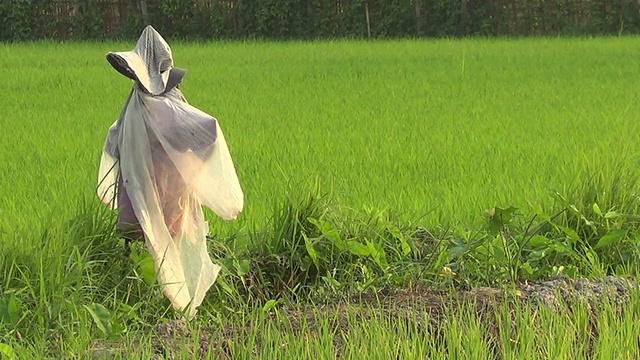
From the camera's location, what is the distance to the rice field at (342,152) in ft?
9.76

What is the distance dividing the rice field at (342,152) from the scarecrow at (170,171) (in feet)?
0.52

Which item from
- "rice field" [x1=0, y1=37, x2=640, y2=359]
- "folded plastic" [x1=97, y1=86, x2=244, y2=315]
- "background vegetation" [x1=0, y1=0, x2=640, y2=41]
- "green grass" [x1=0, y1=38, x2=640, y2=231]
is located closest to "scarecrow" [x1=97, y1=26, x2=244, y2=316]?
"folded plastic" [x1=97, y1=86, x2=244, y2=315]

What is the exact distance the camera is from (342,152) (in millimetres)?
5949

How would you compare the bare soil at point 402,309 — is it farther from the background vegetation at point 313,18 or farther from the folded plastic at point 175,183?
the background vegetation at point 313,18

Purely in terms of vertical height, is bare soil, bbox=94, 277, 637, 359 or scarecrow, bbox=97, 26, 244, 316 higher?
scarecrow, bbox=97, 26, 244, 316

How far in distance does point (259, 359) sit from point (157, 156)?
30.7 inches

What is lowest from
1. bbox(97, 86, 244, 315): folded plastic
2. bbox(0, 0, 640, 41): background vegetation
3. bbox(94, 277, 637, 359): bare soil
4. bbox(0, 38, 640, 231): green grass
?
bbox(0, 0, 640, 41): background vegetation

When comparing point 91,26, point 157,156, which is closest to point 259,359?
point 157,156

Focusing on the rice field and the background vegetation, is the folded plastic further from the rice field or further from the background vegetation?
the background vegetation

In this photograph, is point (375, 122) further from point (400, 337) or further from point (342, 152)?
point (400, 337)

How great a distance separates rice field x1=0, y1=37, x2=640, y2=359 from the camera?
9.76 ft

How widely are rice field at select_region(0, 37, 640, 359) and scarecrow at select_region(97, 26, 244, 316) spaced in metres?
0.16

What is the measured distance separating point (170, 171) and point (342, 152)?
2.90 m

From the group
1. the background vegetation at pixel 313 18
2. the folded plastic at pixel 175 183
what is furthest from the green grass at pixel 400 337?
the background vegetation at pixel 313 18
